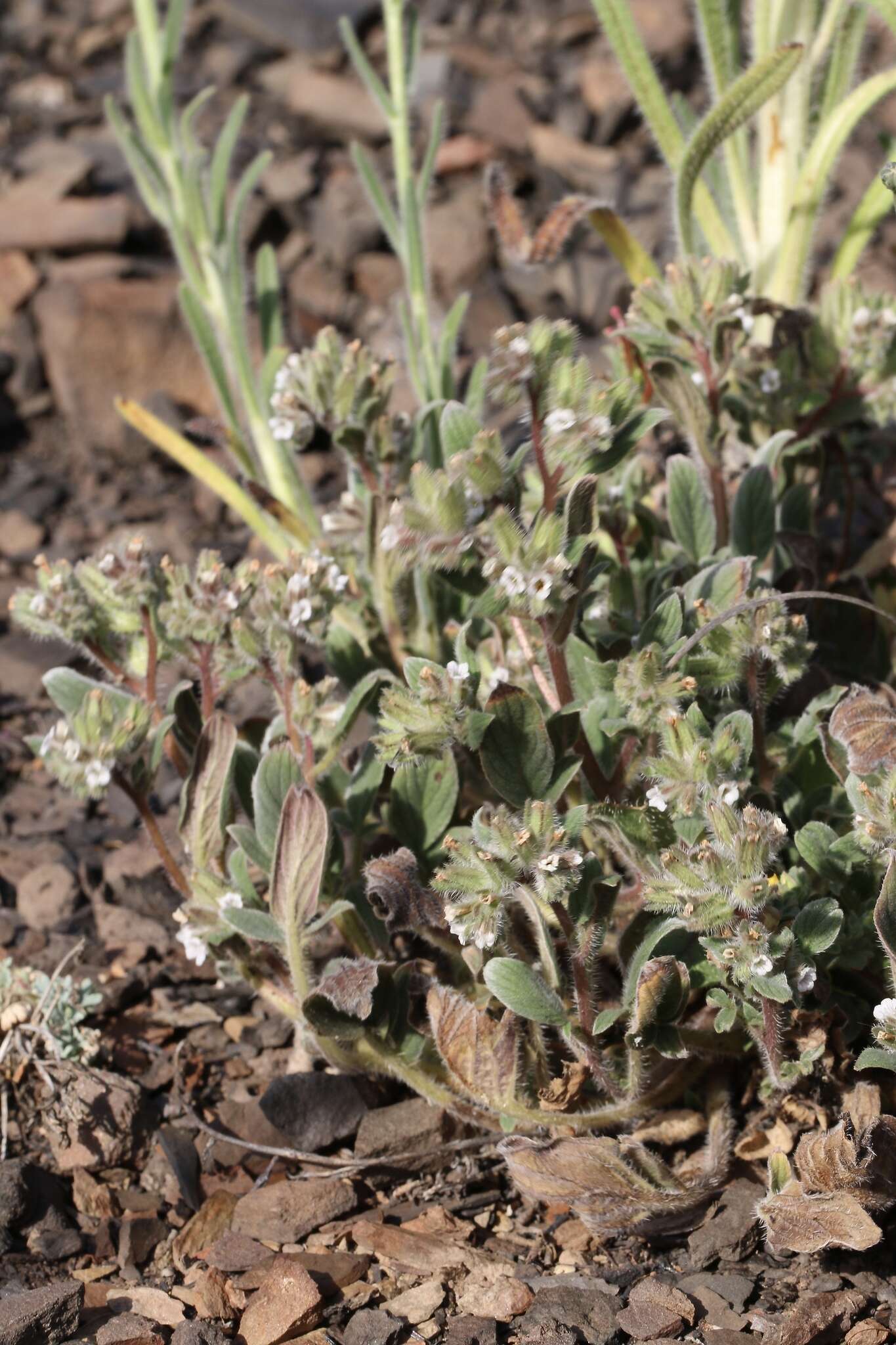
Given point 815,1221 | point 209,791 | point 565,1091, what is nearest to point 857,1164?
point 815,1221

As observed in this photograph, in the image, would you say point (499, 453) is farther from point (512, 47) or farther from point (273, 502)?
point (512, 47)

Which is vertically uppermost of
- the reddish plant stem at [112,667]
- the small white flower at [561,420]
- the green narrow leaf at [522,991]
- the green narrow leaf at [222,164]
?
the green narrow leaf at [222,164]

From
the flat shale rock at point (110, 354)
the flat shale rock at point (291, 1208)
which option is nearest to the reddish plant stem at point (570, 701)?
the flat shale rock at point (291, 1208)

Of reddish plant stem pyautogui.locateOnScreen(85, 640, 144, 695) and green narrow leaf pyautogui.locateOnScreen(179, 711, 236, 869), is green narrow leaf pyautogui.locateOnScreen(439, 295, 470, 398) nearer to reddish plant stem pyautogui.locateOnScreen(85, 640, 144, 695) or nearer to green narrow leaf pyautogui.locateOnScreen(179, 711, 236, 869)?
reddish plant stem pyautogui.locateOnScreen(85, 640, 144, 695)

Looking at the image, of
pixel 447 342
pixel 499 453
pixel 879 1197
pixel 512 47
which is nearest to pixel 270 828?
pixel 499 453

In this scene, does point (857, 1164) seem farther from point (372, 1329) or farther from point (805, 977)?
point (372, 1329)

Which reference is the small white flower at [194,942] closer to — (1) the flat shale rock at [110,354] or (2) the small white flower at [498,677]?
(2) the small white flower at [498,677]

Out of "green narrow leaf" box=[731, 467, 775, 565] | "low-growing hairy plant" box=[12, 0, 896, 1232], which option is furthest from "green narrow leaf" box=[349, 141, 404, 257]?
"green narrow leaf" box=[731, 467, 775, 565]
